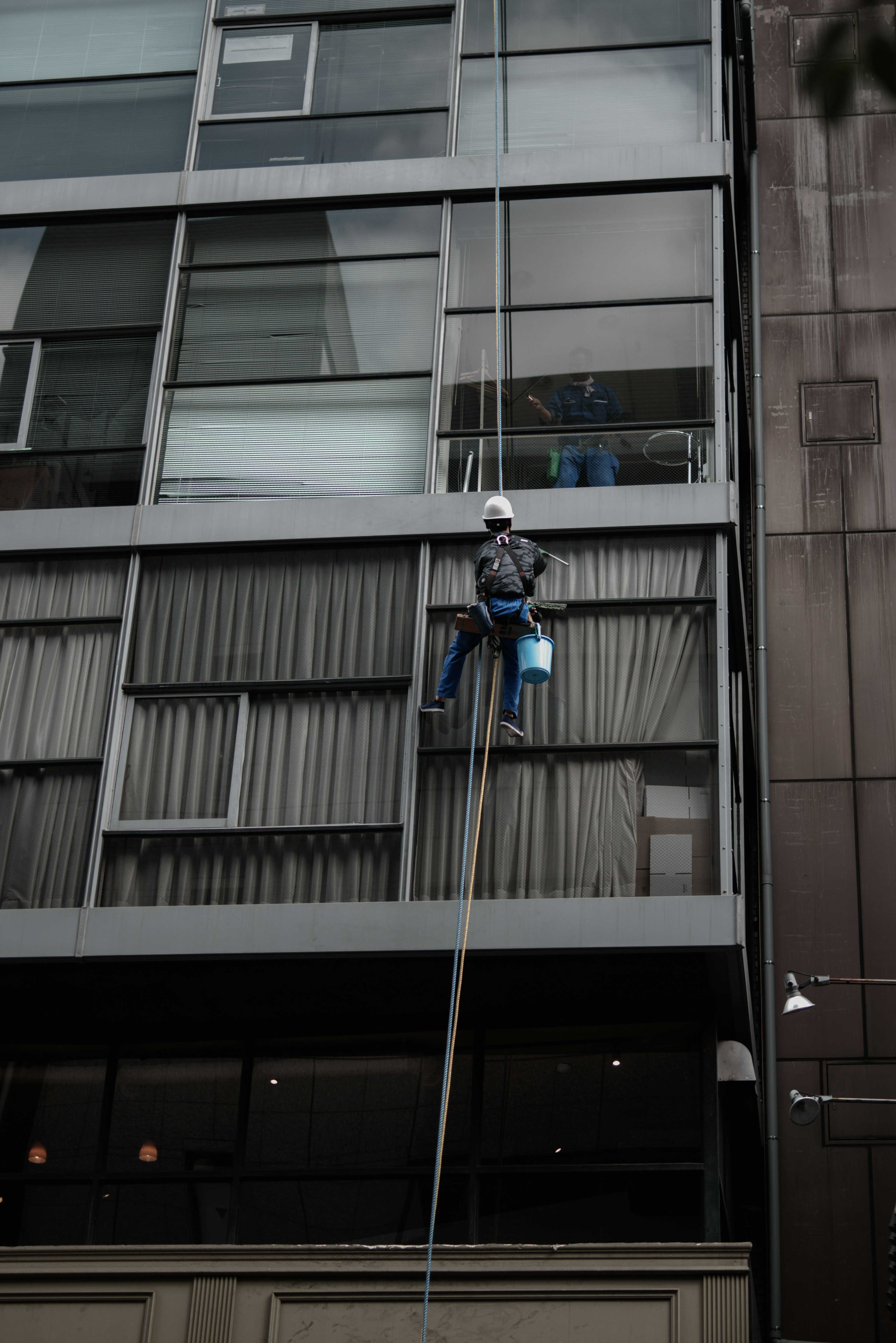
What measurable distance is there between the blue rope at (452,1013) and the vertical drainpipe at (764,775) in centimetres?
467

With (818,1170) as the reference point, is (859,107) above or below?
above

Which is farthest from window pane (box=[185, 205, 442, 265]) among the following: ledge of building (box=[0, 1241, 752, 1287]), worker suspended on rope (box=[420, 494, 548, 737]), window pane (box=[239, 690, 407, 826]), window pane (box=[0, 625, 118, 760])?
ledge of building (box=[0, 1241, 752, 1287])

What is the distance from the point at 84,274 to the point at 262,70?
9.16 ft

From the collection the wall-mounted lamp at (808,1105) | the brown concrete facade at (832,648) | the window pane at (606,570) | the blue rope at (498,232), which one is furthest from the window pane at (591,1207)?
the blue rope at (498,232)

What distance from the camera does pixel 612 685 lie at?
12.3 m

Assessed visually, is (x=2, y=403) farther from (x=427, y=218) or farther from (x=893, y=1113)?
(x=893, y=1113)

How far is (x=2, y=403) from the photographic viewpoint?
14219 millimetres

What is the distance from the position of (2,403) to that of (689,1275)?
31.4 feet

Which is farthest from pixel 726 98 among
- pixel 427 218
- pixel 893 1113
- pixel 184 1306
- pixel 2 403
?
pixel 184 1306

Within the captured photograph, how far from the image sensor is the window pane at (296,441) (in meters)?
13.4

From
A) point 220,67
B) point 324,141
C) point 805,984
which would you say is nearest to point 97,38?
point 220,67

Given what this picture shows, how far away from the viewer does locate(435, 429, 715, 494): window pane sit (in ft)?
42.9

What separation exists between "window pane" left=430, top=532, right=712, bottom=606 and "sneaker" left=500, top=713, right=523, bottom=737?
1.23 meters

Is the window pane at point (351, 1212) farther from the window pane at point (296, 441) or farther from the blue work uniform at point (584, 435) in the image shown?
the blue work uniform at point (584, 435)
